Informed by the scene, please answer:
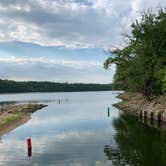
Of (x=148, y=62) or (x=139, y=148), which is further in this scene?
(x=148, y=62)

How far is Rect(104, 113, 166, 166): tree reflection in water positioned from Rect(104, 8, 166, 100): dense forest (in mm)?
21743

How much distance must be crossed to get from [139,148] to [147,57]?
4453cm

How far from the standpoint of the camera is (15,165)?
28484mm

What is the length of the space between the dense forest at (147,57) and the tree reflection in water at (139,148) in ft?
71.3

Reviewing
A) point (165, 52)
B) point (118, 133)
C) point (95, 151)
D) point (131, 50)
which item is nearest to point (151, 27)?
point (165, 52)

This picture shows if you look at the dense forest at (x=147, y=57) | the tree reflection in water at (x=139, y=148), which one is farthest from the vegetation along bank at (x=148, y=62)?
the tree reflection in water at (x=139, y=148)

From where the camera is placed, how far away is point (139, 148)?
3472cm

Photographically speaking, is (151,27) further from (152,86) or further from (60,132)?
(60,132)

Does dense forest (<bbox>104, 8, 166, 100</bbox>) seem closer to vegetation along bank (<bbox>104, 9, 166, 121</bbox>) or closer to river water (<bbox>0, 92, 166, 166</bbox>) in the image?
vegetation along bank (<bbox>104, 9, 166, 121</bbox>)

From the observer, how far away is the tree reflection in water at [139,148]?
94.9 ft

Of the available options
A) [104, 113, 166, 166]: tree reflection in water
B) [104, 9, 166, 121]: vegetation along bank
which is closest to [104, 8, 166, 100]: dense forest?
[104, 9, 166, 121]: vegetation along bank

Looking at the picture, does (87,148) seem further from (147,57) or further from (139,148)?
(147,57)

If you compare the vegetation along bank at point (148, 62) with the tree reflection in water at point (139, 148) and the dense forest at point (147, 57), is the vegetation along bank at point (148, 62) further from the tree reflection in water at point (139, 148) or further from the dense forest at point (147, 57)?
the tree reflection in water at point (139, 148)

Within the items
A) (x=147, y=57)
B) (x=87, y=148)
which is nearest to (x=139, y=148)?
(x=87, y=148)
